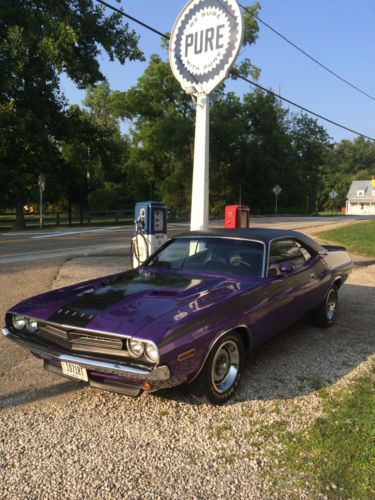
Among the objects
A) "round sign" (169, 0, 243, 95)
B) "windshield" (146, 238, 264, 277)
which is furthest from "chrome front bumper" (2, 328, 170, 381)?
"round sign" (169, 0, 243, 95)

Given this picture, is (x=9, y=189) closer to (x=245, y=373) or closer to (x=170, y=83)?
(x=245, y=373)

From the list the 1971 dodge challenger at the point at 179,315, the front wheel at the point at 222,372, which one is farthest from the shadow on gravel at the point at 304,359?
the 1971 dodge challenger at the point at 179,315

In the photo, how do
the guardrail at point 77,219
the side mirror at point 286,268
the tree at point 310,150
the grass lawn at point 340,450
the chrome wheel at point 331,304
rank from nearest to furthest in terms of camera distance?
the grass lawn at point 340,450
the side mirror at point 286,268
the chrome wheel at point 331,304
the guardrail at point 77,219
the tree at point 310,150

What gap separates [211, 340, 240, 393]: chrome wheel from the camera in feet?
11.4

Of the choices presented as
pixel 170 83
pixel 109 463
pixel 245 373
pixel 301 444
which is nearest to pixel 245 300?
pixel 245 373

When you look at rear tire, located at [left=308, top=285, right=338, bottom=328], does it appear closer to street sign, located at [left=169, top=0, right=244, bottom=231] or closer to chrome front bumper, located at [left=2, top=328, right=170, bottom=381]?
chrome front bumper, located at [left=2, top=328, right=170, bottom=381]

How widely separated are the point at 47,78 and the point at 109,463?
2364 cm

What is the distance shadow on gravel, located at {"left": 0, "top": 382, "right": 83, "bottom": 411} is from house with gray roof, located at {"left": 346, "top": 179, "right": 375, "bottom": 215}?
7644 cm

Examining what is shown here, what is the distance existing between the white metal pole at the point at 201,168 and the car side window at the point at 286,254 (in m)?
3.50

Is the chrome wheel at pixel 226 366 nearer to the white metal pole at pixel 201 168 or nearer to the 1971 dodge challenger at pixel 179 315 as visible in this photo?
the 1971 dodge challenger at pixel 179 315

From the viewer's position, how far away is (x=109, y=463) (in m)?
2.72

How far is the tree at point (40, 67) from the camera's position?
20.7 m

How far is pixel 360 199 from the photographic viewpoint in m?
75.6

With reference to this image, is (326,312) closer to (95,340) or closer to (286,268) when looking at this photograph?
(286,268)
